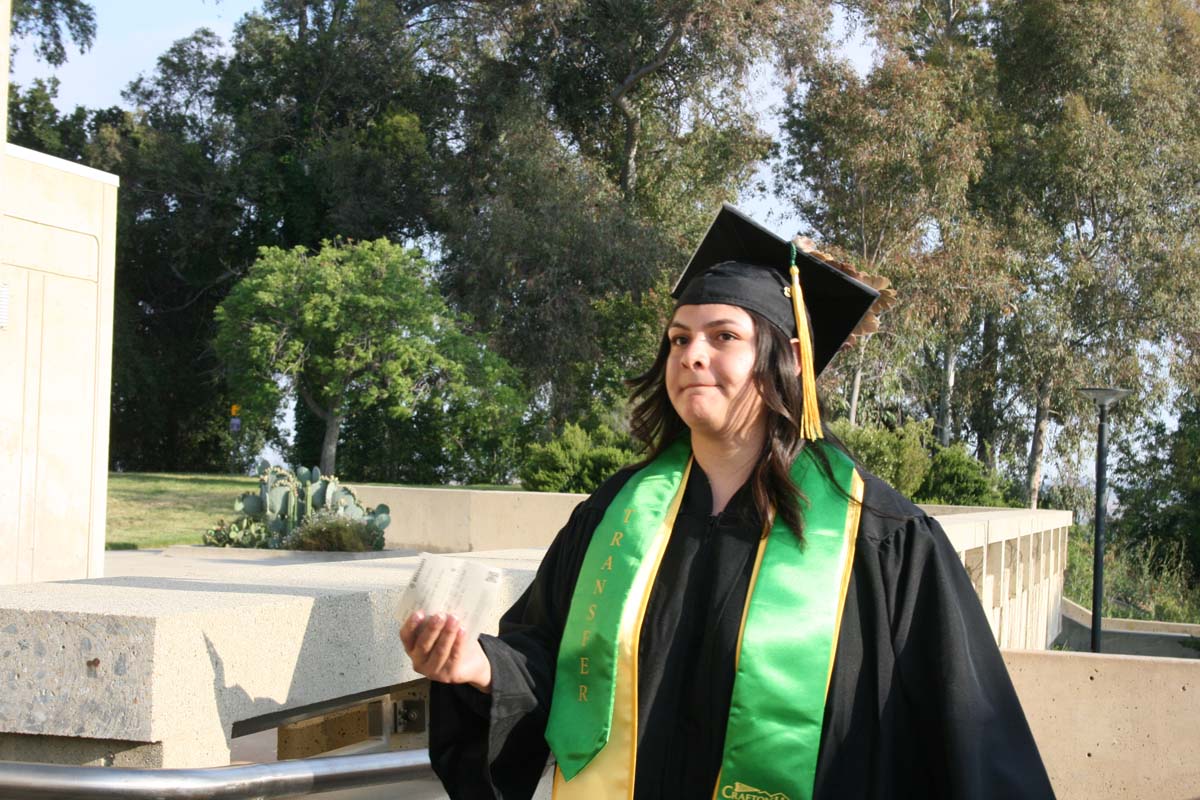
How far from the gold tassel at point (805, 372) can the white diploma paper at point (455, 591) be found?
0.67 meters

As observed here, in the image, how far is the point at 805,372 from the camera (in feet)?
7.69

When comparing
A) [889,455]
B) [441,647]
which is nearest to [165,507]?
[889,455]

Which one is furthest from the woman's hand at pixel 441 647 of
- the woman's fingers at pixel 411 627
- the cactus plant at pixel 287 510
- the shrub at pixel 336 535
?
the cactus plant at pixel 287 510

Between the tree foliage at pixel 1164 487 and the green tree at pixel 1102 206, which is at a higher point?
the green tree at pixel 1102 206

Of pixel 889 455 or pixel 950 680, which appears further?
pixel 889 455

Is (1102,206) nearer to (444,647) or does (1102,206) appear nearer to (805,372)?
(805,372)

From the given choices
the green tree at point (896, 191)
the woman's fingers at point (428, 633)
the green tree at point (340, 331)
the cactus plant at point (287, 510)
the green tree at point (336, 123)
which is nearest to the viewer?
the woman's fingers at point (428, 633)

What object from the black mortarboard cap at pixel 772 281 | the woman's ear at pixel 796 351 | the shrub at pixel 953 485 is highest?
the black mortarboard cap at pixel 772 281

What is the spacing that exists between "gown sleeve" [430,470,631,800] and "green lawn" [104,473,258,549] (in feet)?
40.0

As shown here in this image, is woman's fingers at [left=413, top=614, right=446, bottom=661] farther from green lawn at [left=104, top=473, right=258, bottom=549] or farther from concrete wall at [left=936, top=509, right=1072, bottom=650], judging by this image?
green lawn at [left=104, top=473, right=258, bottom=549]

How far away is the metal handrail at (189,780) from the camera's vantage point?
68.2 inches

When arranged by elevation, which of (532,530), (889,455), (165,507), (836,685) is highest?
(889,455)

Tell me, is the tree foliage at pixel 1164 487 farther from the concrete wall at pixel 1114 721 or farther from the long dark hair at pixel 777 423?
the long dark hair at pixel 777 423

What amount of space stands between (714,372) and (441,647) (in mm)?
692
